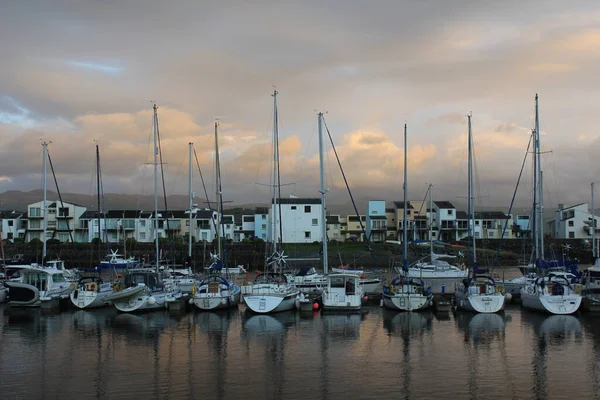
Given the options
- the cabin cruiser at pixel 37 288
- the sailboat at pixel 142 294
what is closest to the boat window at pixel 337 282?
the sailboat at pixel 142 294

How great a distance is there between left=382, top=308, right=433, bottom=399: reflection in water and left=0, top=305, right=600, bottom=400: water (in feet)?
0.23

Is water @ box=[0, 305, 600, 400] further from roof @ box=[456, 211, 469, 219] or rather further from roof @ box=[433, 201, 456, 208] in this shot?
roof @ box=[456, 211, 469, 219]

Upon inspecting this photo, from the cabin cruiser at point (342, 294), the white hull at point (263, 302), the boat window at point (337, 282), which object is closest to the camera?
the white hull at point (263, 302)

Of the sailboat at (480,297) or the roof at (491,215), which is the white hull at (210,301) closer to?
the sailboat at (480,297)

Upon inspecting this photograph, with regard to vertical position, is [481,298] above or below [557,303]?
above

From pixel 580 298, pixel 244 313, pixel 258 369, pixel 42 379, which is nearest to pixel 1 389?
pixel 42 379

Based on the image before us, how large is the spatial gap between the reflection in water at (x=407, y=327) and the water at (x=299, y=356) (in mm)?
69

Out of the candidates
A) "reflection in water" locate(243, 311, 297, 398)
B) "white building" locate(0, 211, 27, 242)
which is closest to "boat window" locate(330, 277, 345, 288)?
"reflection in water" locate(243, 311, 297, 398)

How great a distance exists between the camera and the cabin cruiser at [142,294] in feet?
115

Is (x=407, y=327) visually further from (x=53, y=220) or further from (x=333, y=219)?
(x=53, y=220)

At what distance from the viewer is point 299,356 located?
23469mm

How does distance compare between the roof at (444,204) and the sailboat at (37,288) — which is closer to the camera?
the sailboat at (37,288)

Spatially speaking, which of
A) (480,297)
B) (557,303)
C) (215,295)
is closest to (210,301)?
(215,295)

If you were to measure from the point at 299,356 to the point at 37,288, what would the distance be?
2274 centimetres
